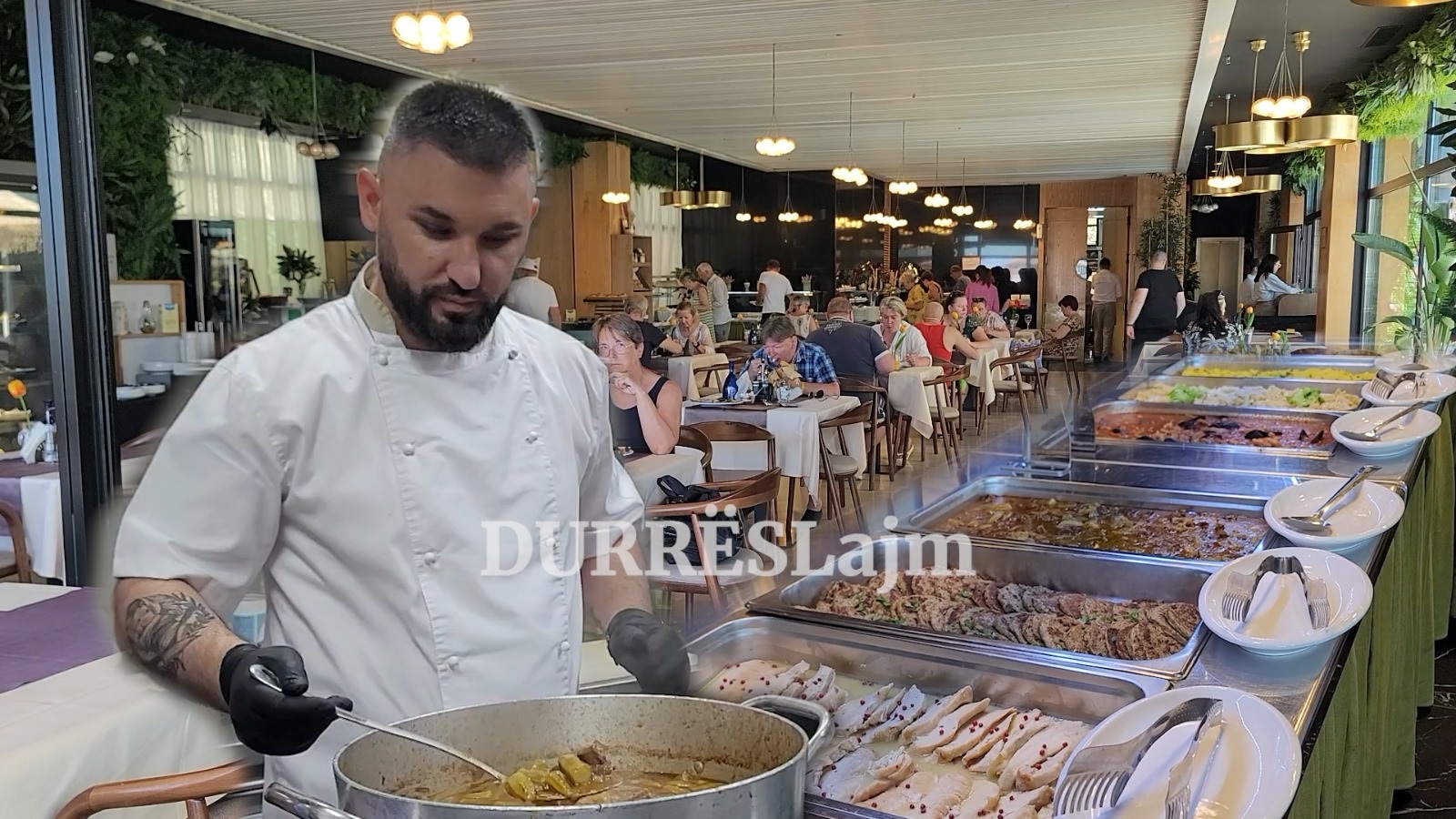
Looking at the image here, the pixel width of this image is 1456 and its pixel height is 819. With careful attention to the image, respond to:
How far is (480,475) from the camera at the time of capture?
114 centimetres

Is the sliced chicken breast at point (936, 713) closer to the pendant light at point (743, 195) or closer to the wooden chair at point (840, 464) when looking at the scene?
the wooden chair at point (840, 464)

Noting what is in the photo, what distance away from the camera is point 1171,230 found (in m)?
13.7

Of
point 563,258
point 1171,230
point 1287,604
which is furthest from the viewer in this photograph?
point 1171,230

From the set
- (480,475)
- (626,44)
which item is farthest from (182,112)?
(480,475)

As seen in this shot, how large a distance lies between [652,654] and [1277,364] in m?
4.73

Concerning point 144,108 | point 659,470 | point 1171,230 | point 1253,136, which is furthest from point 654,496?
point 1171,230

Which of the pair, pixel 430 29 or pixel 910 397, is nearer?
pixel 430 29

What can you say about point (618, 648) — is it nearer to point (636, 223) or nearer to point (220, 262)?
point (220, 262)

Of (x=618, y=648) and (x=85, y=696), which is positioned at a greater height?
(x=618, y=648)

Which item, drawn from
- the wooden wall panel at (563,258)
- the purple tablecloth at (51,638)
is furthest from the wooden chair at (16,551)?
the wooden wall panel at (563,258)

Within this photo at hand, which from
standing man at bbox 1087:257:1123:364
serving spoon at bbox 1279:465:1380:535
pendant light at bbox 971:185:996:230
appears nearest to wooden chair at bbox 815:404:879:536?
serving spoon at bbox 1279:465:1380:535

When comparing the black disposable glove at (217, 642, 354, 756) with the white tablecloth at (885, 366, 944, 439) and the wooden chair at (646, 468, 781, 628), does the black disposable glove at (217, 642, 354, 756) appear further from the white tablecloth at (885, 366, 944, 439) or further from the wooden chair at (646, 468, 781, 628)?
the white tablecloth at (885, 366, 944, 439)

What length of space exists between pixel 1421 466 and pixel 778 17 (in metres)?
4.27

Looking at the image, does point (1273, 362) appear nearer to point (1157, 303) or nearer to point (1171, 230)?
point (1157, 303)
